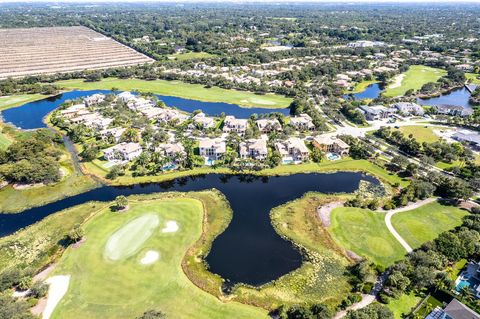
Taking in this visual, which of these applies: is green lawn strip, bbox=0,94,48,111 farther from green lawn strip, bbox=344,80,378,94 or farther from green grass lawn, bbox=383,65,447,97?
green grass lawn, bbox=383,65,447,97

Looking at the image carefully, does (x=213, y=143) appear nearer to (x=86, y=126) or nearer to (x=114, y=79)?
(x=86, y=126)

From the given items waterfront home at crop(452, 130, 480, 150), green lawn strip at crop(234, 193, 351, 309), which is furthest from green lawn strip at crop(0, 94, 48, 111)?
waterfront home at crop(452, 130, 480, 150)

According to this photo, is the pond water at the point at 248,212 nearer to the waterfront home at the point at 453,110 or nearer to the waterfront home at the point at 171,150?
the waterfront home at the point at 171,150

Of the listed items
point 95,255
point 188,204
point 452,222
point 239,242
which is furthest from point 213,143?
point 452,222

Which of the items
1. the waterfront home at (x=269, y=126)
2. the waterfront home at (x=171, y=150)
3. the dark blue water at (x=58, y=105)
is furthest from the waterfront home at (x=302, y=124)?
the waterfront home at (x=171, y=150)

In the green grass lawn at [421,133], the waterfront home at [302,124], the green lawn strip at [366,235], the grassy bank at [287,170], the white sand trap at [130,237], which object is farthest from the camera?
the waterfront home at [302,124]

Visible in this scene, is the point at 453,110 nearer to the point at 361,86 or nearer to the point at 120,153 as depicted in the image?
the point at 361,86
